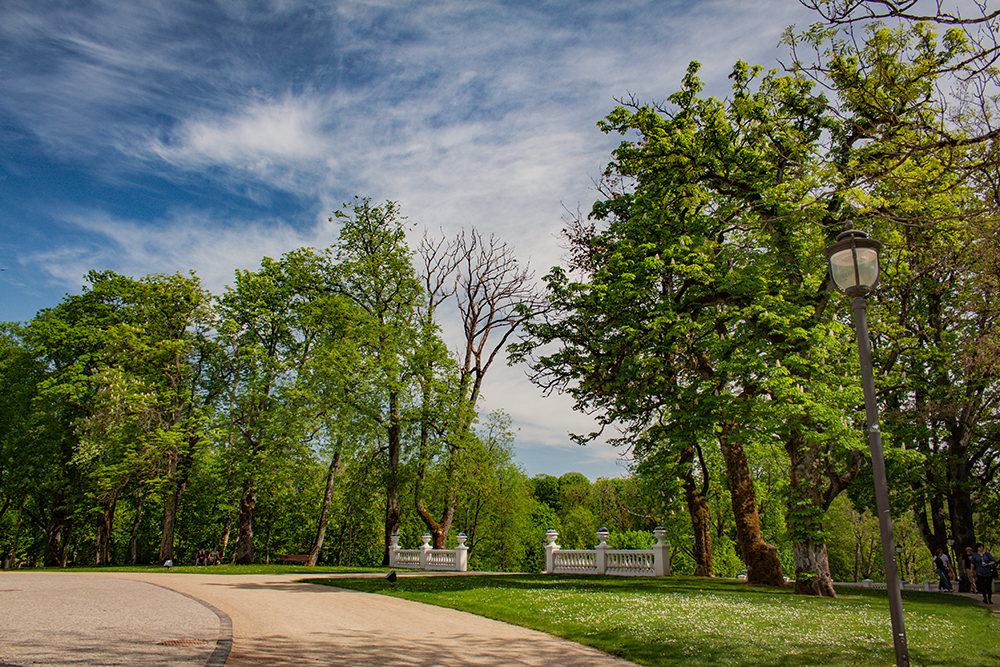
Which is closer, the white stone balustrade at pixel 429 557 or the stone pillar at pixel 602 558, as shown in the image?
the stone pillar at pixel 602 558

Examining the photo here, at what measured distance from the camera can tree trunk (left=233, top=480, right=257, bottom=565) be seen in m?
31.2

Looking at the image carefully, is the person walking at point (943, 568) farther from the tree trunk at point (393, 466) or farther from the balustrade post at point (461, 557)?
the tree trunk at point (393, 466)

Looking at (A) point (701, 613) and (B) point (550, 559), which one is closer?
(A) point (701, 613)

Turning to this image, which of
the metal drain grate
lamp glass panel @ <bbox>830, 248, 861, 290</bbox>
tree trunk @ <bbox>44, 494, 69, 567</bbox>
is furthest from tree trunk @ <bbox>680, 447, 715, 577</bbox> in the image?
tree trunk @ <bbox>44, 494, 69, 567</bbox>

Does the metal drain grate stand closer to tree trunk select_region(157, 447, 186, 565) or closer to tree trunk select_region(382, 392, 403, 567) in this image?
tree trunk select_region(382, 392, 403, 567)

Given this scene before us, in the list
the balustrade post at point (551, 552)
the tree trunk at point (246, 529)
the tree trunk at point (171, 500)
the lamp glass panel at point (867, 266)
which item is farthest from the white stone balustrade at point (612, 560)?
the tree trunk at point (171, 500)

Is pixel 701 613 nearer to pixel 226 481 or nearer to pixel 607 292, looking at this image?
pixel 607 292

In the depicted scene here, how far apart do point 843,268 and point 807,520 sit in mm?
10621

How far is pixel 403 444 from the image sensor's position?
105 ft

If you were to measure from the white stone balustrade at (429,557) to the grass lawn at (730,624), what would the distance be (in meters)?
12.6

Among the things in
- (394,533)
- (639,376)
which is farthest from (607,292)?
(394,533)

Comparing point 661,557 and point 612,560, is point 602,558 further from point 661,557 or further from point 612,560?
point 661,557

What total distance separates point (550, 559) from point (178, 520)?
1672 inches

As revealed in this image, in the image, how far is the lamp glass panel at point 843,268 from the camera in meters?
7.21
